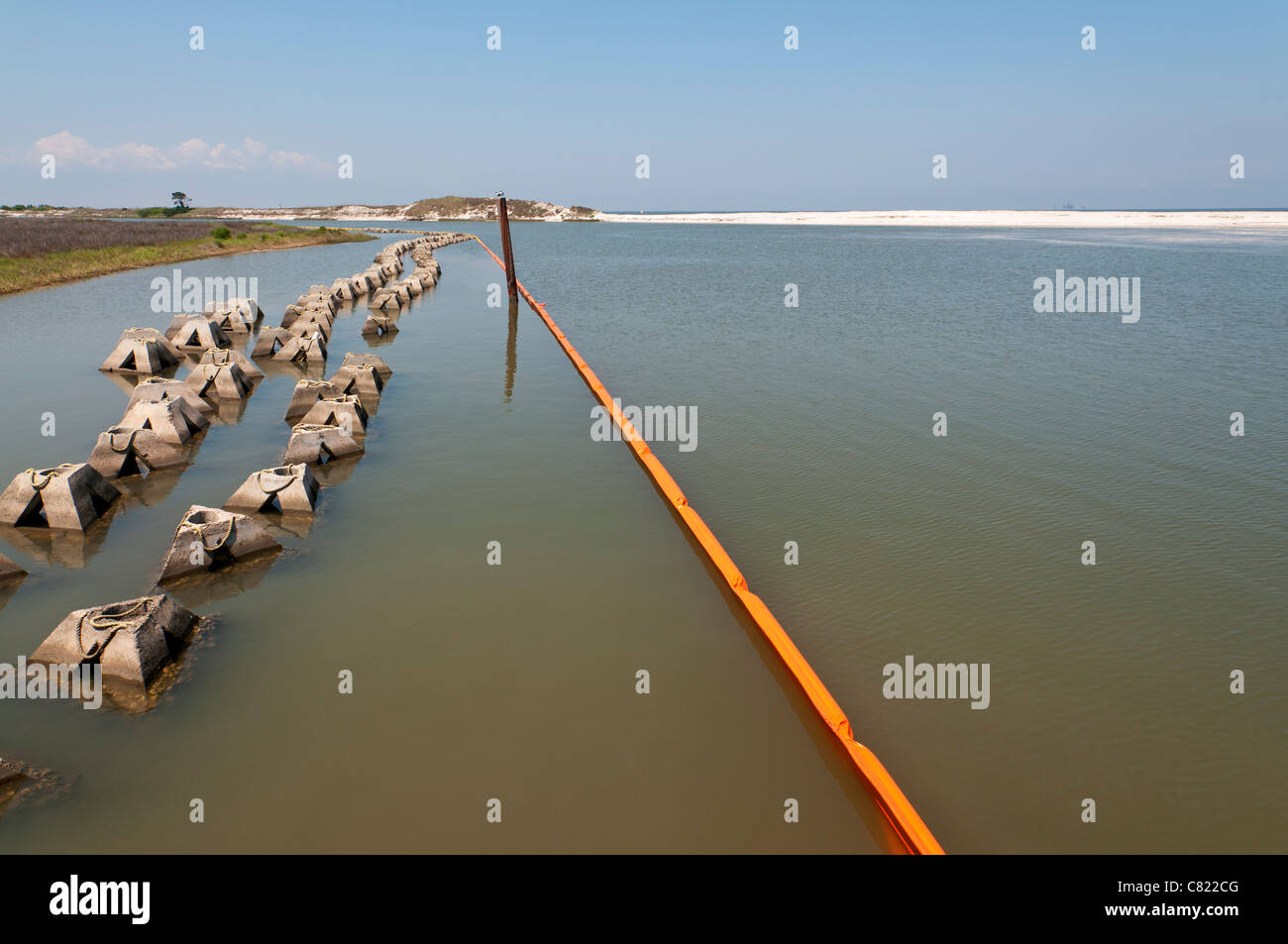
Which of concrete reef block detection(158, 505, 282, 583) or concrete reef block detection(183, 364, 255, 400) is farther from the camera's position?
concrete reef block detection(183, 364, 255, 400)

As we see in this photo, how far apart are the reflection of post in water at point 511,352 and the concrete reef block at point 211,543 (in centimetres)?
688

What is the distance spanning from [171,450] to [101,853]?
7.51m

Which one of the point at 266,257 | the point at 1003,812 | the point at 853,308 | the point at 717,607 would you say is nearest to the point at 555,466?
the point at 717,607

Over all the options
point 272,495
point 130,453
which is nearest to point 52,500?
point 130,453

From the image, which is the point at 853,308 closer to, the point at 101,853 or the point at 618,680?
the point at 618,680

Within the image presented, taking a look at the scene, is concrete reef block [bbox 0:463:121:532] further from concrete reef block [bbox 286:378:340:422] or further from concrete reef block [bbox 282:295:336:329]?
concrete reef block [bbox 282:295:336:329]

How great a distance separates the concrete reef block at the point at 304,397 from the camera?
1224 cm

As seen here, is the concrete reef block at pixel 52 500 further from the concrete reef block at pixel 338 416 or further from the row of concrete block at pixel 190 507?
the concrete reef block at pixel 338 416

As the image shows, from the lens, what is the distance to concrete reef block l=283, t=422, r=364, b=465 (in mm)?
9977

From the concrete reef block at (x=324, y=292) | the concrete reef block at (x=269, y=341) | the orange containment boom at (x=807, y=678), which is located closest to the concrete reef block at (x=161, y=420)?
the orange containment boom at (x=807, y=678)

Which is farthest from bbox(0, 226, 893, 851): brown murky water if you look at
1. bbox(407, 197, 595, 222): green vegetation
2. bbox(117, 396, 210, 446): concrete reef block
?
bbox(407, 197, 595, 222): green vegetation

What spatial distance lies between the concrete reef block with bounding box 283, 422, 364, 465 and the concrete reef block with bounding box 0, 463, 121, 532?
7.71ft

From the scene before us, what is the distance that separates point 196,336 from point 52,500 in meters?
12.4

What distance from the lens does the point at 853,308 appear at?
24688 millimetres
